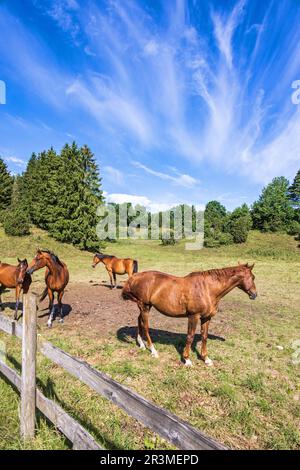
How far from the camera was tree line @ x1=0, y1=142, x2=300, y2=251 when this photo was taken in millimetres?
32188

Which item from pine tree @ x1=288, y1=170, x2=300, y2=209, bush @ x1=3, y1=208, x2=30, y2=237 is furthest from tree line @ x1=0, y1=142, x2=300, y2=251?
pine tree @ x1=288, y1=170, x2=300, y2=209

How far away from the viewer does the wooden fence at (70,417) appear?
7.74 ft

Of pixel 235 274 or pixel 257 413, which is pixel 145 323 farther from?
pixel 257 413

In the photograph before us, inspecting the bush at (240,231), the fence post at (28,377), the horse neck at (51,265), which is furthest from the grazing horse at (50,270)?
the bush at (240,231)

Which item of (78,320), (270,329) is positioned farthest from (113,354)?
(270,329)

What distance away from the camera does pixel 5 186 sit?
45.9 metres

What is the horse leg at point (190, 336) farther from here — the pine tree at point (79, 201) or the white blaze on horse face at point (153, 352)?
the pine tree at point (79, 201)

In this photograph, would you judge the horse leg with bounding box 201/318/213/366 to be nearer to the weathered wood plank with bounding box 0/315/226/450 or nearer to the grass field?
the grass field

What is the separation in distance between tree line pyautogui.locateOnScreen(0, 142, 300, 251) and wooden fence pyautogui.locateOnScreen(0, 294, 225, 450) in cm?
2890

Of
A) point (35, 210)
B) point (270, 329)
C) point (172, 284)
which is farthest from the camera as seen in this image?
point (35, 210)

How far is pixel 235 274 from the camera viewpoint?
21.6 ft

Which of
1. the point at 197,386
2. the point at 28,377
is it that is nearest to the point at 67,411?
the point at 28,377

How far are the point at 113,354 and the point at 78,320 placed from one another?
3.09m

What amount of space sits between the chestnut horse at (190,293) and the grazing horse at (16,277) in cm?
412
